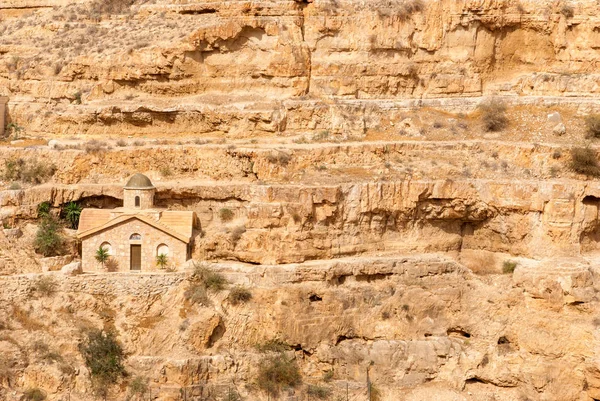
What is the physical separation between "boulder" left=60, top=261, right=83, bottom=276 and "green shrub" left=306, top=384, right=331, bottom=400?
701 centimetres

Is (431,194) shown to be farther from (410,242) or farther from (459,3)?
(459,3)

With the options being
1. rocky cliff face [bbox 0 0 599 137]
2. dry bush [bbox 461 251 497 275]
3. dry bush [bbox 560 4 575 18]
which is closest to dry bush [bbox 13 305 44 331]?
rocky cliff face [bbox 0 0 599 137]

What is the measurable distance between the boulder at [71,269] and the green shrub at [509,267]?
12.0 metres

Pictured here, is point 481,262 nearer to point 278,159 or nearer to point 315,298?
point 315,298

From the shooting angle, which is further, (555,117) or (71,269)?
(555,117)

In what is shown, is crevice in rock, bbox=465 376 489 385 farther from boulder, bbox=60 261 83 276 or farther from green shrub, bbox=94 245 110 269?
boulder, bbox=60 261 83 276

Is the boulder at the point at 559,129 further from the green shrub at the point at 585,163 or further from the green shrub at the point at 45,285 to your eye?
the green shrub at the point at 45,285

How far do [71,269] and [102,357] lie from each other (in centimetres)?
299

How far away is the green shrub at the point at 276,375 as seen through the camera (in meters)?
34.0

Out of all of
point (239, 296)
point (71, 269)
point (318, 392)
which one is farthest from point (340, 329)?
point (71, 269)

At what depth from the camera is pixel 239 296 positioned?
34750 millimetres

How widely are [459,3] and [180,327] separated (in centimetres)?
1422

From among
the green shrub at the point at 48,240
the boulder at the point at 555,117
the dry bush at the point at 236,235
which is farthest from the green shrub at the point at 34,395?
the boulder at the point at 555,117

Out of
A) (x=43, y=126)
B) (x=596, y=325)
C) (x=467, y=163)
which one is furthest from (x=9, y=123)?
(x=596, y=325)
